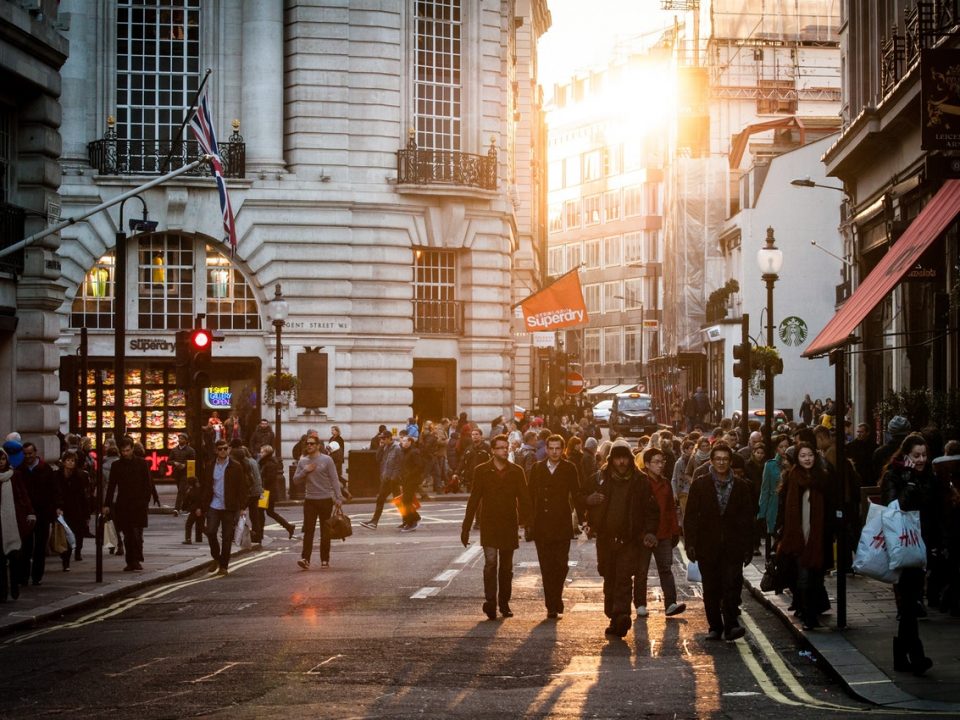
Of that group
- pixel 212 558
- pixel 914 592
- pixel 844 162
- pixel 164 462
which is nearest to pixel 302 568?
pixel 212 558

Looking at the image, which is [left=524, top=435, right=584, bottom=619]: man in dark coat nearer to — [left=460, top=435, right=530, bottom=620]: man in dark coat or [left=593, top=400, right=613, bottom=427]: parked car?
[left=460, top=435, right=530, bottom=620]: man in dark coat

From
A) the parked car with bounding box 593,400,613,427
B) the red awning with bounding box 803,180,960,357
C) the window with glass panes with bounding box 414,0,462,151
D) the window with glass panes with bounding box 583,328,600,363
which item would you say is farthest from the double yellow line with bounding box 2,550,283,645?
the window with glass panes with bounding box 583,328,600,363

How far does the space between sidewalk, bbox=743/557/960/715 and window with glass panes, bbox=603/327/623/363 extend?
336 ft

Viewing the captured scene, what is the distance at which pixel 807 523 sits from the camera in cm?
1491

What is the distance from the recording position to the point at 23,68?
2261 cm

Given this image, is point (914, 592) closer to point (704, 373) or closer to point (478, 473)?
point (478, 473)

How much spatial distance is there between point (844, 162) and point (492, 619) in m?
16.1

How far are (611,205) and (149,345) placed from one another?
277 ft

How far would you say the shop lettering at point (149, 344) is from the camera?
41.8 meters

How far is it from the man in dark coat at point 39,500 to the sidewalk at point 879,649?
8.89 metres

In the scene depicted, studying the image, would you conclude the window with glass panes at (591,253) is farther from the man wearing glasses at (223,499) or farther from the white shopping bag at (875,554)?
the white shopping bag at (875,554)

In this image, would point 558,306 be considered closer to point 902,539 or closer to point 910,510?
point 910,510

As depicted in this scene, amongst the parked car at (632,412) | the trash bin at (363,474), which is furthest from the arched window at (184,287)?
the parked car at (632,412)

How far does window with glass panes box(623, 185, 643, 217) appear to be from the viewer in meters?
118
